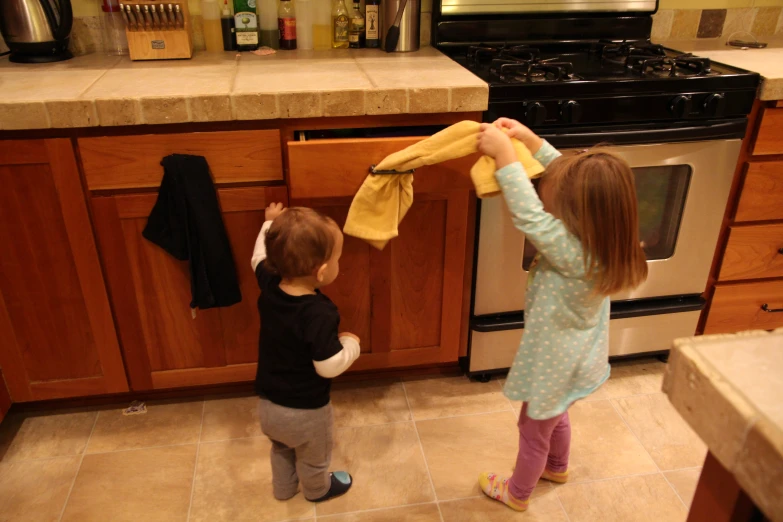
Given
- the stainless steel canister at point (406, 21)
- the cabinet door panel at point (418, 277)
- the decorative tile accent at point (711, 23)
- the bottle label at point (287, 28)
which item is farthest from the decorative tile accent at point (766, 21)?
the bottle label at point (287, 28)

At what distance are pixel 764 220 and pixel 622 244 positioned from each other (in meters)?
0.97

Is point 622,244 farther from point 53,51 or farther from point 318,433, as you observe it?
point 53,51

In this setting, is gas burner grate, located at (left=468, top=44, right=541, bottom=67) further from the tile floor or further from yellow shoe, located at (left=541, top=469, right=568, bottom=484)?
yellow shoe, located at (left=541, top=469, right=568, bottom=484)

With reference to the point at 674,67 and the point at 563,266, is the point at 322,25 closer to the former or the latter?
the point at 674,67

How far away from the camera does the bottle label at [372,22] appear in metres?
1.94

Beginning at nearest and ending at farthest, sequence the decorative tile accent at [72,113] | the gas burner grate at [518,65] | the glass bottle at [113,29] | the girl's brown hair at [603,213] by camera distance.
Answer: the girl's brown hair at [603,213]
the decorative tile accent at [72,113]
the gas burner grate at [518,65]
the glass bottle at [113,29]

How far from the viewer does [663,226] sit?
1816 mm

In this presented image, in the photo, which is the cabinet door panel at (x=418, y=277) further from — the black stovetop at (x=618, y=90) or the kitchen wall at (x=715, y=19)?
the kitchen wall at (x=715, y=19)

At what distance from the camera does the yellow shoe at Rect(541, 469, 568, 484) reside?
1.59 meters

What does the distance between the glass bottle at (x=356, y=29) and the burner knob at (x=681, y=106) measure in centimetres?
93

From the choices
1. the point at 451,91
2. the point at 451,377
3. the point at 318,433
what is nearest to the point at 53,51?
the point at 451,91

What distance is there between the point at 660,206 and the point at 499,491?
905mm

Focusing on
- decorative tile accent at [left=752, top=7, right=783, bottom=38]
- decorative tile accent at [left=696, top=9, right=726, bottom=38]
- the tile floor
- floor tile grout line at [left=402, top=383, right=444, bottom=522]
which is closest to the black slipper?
the tile floor

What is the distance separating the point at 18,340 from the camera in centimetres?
167
